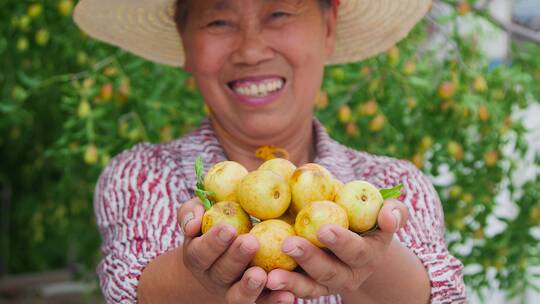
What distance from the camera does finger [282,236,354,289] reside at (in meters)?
1.13

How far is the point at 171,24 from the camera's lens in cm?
219

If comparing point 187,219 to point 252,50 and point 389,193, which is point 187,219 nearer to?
point 389,193

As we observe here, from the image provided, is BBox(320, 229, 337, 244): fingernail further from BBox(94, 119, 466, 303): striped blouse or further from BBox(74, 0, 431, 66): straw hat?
BBox(74, 0, 431, 66): straw hat

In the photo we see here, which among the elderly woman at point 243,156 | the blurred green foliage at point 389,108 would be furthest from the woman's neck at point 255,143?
the blurred green foliage at point 389,108

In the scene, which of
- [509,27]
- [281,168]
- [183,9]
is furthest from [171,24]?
[509,27]

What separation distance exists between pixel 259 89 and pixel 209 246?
0.72m

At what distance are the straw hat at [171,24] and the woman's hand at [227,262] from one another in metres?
1.03

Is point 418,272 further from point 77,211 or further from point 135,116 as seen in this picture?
point 77,211

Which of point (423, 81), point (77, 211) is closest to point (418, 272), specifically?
point (423, 81)

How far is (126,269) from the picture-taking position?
1.56m

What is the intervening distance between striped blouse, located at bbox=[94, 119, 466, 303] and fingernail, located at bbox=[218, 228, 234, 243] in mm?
473

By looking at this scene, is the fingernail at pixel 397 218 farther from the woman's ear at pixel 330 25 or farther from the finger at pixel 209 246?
the woman's ear at pixel 330 25

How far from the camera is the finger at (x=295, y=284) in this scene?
1.14m

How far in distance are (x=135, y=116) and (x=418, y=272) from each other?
1.57 meters
